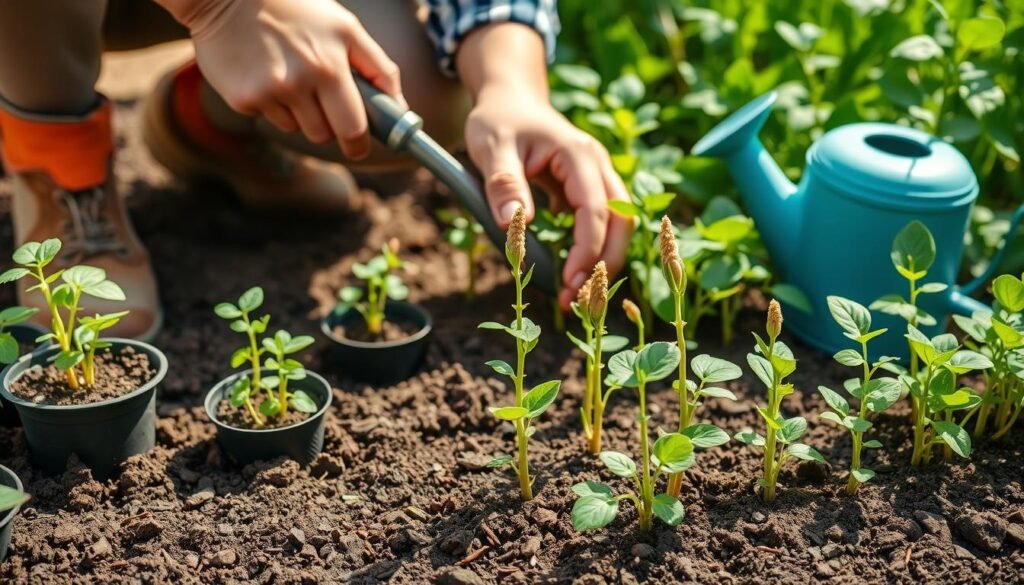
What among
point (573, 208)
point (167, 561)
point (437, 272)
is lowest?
point (437, 272)

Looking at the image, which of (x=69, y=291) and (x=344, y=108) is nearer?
(x=69, y=291)

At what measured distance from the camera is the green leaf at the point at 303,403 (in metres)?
1.50

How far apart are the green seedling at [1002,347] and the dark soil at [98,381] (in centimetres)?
123

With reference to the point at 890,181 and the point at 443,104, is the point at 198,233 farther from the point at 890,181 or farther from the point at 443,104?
the point at 890,181

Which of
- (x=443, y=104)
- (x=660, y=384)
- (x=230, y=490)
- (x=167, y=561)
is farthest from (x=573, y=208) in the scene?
(x=167, y=561)

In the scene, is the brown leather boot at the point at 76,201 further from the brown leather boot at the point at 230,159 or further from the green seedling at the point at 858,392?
the green seedling at the point at 858,392

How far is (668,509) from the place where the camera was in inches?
50.3

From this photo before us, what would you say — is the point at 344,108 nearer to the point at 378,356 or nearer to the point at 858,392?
the point at 378,356

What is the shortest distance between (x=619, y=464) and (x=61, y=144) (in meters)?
1.21

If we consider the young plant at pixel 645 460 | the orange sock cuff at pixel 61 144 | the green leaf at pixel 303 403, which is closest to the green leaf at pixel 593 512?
the young plant at pixel 645 460

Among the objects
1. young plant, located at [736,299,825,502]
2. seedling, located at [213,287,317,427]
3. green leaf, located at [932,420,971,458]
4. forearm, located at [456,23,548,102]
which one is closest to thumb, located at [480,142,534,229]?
forearm, located at [456,23,548,102]

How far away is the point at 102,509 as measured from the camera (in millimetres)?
1429

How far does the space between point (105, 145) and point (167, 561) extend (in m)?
0.91

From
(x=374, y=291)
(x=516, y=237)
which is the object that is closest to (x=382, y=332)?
(x=374, y=291)
